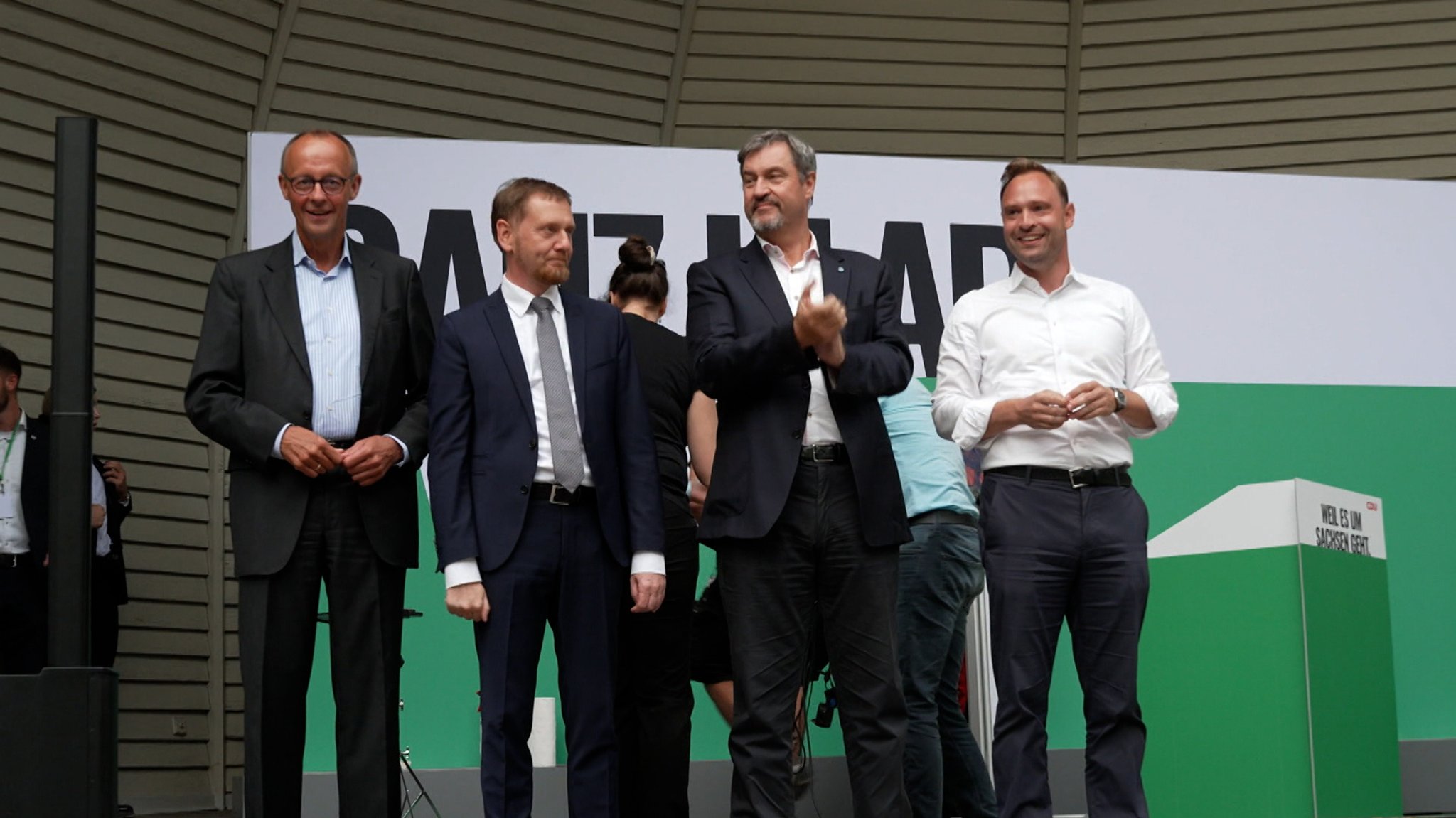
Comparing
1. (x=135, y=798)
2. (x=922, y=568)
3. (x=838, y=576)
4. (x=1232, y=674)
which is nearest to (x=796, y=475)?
(x=838, y=576)

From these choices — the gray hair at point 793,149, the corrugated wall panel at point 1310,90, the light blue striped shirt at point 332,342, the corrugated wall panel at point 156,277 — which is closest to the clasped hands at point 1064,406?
the gray hair at point 793,149

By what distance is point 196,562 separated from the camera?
21.5ft

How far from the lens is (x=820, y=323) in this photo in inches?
111

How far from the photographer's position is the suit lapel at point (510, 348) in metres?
3.04

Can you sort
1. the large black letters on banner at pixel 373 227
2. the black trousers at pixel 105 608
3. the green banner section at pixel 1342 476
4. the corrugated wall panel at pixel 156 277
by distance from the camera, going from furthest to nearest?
the corrugated wall panel at pixel 156 277 → the black trousers at pixel 105 608 → the green banner section at pixel 1342 476 → the large black letters on banner at pixel 373 227

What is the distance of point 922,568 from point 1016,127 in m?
4.15

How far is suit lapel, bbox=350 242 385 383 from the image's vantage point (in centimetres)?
309

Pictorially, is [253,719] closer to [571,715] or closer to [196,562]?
[571,715]

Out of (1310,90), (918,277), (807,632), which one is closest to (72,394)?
(807,632)

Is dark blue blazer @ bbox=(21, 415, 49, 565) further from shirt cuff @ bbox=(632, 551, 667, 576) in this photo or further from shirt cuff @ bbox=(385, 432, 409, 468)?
shirt cuff @ bbox=(632, 551, 667, 576)

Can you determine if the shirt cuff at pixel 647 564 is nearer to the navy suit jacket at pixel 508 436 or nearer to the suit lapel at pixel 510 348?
the navy suit jacket at pixel 508 436

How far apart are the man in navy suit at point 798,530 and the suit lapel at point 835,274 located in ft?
0.26

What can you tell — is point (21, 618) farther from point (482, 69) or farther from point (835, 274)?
point (835, 274)

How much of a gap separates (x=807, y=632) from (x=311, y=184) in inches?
53.1
